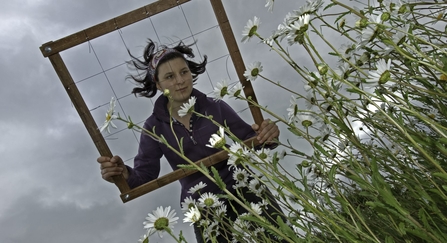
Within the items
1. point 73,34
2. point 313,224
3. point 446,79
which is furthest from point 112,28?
point 446,79

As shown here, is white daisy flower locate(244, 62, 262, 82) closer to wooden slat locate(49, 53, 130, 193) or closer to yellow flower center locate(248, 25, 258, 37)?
yellow flower center locate(248, 25, 258, 37)

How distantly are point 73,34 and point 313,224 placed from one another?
1.10 m

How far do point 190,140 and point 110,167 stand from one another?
304mm

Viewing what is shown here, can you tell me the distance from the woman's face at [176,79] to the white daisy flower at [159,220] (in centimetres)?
80

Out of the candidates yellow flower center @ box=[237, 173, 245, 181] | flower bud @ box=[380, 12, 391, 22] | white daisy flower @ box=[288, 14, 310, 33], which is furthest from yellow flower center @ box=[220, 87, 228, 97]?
flower bud @ box=[380, 12, 391, 22]

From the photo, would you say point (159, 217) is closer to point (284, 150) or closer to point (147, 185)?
point (284, 150)

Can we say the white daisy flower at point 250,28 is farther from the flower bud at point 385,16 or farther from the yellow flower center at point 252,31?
the flower bud at point 385,16

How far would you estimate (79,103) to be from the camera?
5.25 ft

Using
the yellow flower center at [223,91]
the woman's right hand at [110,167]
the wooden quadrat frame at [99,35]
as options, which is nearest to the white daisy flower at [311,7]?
the yellow flower center at [223,91]

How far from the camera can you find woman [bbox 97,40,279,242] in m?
1.66

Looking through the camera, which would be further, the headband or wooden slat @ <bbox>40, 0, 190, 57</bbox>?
the headband

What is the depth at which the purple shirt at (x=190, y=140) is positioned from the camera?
1.66 meters

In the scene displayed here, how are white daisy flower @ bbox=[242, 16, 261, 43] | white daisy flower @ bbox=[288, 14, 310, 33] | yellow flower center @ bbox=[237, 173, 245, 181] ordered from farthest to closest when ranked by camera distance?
yellow flower center @ bbox=[237, 173, 245, 181] → white daisy flower @ bbox=[242, 16, 261, 43] → white daisy flower @ bbox=[288, 14, 310, 33]

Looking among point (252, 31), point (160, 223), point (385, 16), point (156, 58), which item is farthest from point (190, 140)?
point (385, 16)
